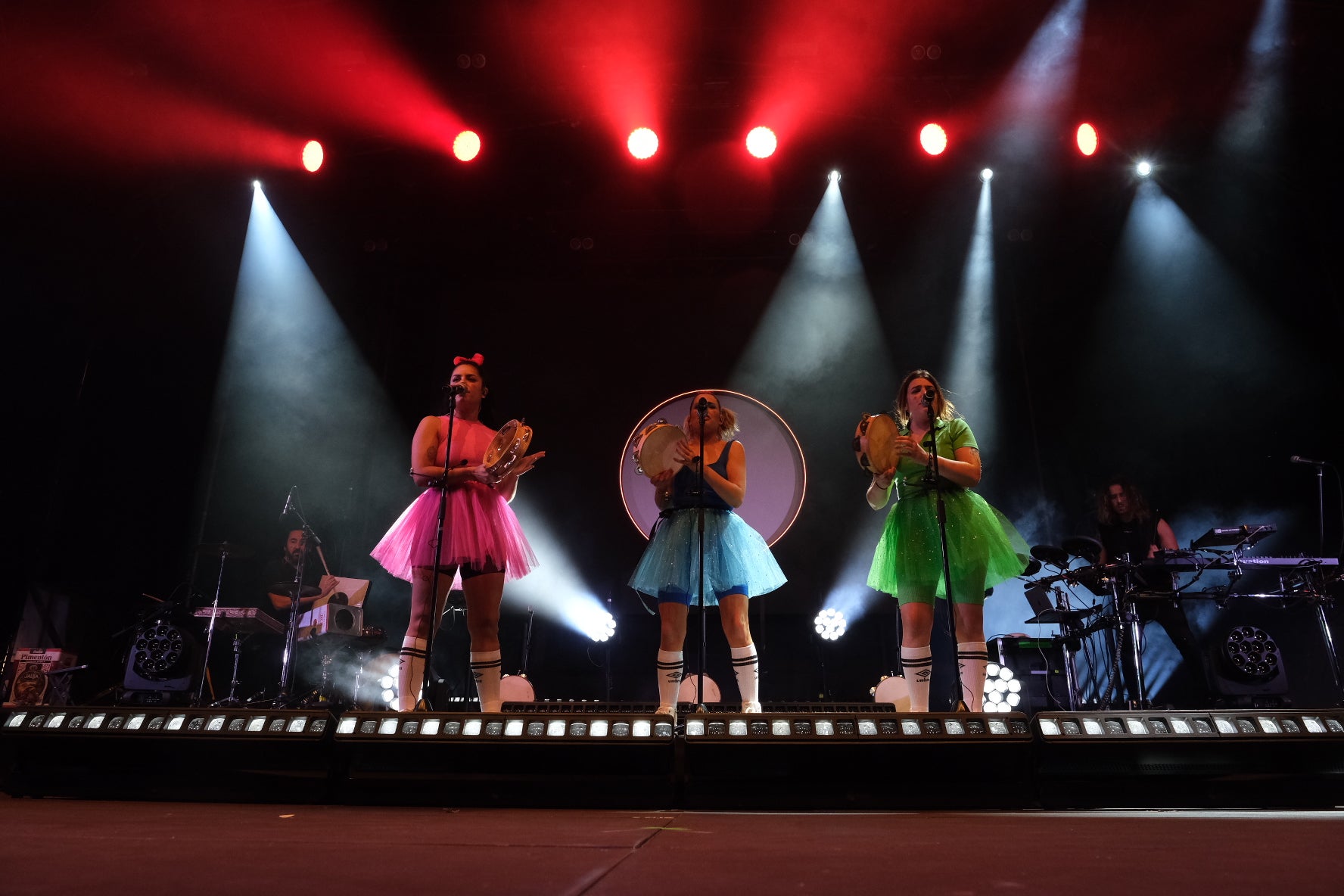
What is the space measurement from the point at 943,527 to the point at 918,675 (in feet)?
2.33

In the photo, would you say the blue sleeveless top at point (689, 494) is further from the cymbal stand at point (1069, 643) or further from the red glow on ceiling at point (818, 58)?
the red glow on ceiling at point (818, 58)

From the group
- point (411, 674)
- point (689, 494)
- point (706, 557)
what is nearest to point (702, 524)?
point (706, 557)

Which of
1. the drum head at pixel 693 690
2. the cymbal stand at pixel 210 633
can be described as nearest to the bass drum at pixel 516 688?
the drum head at pixel 693 690

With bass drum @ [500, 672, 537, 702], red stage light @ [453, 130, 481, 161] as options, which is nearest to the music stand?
bass drum @ [500, 672, 537, 702]

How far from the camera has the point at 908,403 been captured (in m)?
4.23

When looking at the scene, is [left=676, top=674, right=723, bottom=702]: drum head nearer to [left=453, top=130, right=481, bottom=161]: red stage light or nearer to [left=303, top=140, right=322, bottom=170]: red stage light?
[left=453, top=130, right=481, bottom=161]: red stage light

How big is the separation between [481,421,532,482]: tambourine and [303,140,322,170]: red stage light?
4.34 meters

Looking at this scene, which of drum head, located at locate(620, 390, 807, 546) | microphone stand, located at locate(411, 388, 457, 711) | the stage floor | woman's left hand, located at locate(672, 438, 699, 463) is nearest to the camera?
the stage floor

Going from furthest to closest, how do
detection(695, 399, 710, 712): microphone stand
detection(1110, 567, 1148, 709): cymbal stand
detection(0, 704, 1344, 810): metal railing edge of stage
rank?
detection(1110, 567, 1148, 709): cymbal stand → detection(695, 399, 710, 712): microphone stand → detection(0, 704, 1344, 810): metal railing edge of stage

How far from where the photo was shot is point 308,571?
24.9ft

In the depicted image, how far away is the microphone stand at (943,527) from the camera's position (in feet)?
10.7

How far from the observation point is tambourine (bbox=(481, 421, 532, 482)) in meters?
3.93

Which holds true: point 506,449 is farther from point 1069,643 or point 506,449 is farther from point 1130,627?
point 1069,643

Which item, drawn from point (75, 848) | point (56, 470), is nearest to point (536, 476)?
point (56, 470)
